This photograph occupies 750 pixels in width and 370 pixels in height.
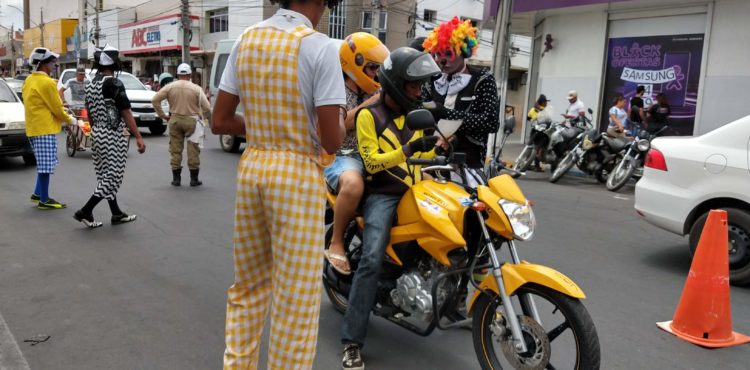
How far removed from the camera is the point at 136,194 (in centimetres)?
850

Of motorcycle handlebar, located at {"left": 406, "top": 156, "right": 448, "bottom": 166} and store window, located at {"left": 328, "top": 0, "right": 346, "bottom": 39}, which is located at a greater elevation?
store window, located at {"left": 328, "top": 0, "right": 346, "bottom": 39}

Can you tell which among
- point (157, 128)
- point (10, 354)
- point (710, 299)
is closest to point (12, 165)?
point (157, 128)

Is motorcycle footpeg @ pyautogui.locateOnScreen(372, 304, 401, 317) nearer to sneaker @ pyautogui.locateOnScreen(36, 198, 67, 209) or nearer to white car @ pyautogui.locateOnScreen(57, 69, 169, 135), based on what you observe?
sneaker @ pyautogui.locateOnScreen(36, 198, 67, 209)

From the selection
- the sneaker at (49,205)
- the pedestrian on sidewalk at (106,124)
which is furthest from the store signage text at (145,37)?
the pedestrian on sidewalk at (106,124)

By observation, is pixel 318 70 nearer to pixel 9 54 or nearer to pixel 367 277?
pixel 367 277

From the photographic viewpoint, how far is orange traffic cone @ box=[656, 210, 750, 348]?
12.8 ft

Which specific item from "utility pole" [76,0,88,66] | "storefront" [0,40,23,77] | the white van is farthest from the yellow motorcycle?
"storefront" [0,40,23,77]

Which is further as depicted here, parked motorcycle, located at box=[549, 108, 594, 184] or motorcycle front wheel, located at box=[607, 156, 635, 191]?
parked motorcycle, located at box=[549, 108, 594, 184]

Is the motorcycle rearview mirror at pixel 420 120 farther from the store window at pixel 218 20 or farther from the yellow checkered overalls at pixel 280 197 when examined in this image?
the store window at pixel 218 20

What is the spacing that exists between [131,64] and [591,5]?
4047cm

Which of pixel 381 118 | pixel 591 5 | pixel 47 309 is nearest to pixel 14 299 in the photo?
pixel 47 309

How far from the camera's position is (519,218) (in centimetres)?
294

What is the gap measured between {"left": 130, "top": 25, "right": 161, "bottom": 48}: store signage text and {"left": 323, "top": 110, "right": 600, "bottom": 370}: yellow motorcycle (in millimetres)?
40488

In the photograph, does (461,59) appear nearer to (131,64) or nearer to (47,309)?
(47,309)
